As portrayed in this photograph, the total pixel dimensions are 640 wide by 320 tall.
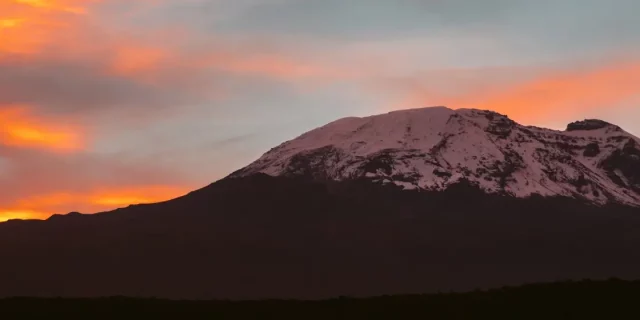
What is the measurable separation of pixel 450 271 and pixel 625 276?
123 ft

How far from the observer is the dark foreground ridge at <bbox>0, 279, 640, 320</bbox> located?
5897cm

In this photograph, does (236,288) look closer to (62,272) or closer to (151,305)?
(62,272)

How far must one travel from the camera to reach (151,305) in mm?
62031

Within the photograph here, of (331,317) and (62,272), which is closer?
(331,317)

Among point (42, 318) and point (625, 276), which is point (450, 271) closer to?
point (625, 276)

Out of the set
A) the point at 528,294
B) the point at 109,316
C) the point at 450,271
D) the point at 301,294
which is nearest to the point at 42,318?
the point at 109,316

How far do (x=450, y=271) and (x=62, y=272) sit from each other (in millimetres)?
84191

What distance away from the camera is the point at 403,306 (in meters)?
61.1

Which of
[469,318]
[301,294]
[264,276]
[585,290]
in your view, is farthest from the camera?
[264,276]

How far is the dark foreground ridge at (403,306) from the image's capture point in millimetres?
58969

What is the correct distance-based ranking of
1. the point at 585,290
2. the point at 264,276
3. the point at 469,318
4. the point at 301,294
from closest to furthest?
1. the point at 469,318
2. the point at 585,290
3. the point at 301,294
4. the point at 264,276

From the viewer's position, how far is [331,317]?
59594mm

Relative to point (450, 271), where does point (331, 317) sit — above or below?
below

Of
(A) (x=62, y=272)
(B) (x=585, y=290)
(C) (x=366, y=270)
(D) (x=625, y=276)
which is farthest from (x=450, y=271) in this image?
(B) (x=585, y=290)
